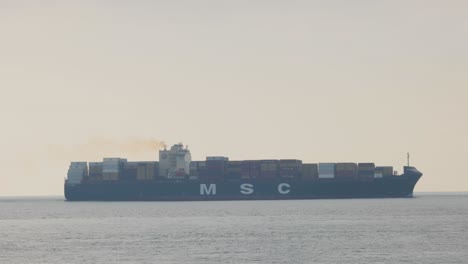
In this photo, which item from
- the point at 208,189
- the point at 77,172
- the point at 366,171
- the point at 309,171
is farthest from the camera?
the point at 77,172

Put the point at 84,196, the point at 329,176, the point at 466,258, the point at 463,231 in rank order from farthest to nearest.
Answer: the point at 84,196
the point at 329,176
the point at 463,231
the point at 466,258

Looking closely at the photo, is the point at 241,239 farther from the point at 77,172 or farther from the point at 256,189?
the point at 77,172

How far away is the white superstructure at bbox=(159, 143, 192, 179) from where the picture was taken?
169000 mm

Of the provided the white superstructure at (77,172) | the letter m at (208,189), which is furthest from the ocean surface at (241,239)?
the white superstructure at (77,172)

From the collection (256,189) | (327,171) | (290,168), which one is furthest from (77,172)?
(327,171)

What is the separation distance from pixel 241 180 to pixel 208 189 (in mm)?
6196

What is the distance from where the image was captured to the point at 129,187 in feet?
557

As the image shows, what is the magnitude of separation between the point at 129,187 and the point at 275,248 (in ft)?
315

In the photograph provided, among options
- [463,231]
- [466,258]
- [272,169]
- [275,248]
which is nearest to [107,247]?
[275,248]

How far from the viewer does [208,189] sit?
167 meters

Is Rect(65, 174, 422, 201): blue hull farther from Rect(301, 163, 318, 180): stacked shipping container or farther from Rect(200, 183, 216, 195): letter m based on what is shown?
Rect(301, 163, 318, 180): stacked shipping container

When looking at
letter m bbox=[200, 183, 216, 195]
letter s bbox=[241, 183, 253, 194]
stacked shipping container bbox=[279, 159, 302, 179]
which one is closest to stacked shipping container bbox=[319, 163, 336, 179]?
stacked shipping container bbox=[279, 159, 302, 179]

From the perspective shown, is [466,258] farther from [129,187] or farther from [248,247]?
[129,187]

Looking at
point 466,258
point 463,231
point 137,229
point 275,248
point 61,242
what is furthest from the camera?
point 137,229
